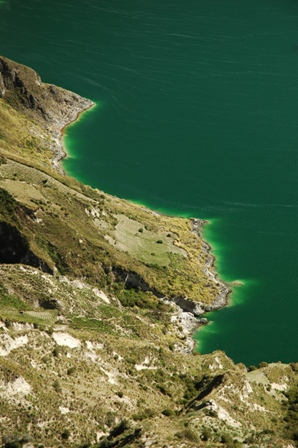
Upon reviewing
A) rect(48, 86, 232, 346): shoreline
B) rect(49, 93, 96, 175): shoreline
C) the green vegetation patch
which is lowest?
rect(48, 86, 232, 346): shoreline

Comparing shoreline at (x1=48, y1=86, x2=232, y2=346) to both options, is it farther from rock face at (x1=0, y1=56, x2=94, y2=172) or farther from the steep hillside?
rock face at (x1=0, y1=56, x2=94, y2=172)

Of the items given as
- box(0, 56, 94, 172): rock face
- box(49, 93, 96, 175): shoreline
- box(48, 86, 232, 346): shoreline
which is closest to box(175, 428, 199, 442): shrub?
box(48, 86, 232, 346): shoreline

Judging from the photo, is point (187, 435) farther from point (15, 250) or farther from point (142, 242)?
point (142, 242)

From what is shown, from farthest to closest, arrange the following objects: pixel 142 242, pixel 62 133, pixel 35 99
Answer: pixel 35 99, pixel 62 133, pixel 142 242

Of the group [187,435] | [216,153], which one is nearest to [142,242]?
[216,153]

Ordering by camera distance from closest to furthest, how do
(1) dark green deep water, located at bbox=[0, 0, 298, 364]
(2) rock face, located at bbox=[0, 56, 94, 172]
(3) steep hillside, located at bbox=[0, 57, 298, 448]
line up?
(3) steep hillside, located at bbox=[0, 57, 298, 448] < (1) dark green deep water, located at bbox=[0, 0, 298, 364] < (2) rock face, located at bbox=[0, 56, 94, 172]

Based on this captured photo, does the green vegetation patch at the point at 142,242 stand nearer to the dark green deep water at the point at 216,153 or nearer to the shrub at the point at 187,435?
the dark green deep water at the point at 216,153

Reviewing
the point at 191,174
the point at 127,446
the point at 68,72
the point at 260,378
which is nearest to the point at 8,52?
the point at 68,72
